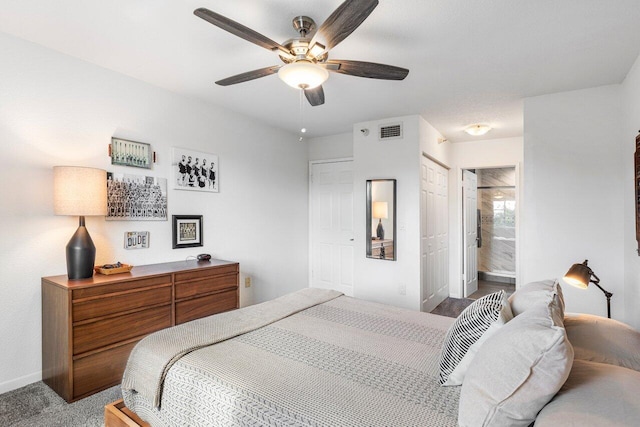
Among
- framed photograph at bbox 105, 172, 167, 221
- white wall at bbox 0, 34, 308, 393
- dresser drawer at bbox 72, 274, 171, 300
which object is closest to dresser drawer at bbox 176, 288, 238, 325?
dresser drawer at bbox 72, 274, 171, 300

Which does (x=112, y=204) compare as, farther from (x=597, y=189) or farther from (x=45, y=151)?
(x=597, y=189)

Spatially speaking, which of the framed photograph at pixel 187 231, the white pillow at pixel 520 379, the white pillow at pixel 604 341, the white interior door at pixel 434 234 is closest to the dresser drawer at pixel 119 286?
the framed photograph at pixel 187 231

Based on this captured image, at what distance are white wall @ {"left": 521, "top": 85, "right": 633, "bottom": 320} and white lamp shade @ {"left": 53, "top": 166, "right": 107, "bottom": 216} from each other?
3.86 metres

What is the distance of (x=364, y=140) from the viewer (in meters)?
4.25

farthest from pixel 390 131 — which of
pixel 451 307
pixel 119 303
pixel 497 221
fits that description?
pixel 497 221

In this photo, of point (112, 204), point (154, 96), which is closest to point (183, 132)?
point (154, 96)

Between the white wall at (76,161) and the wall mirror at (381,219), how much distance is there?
4.88 feet

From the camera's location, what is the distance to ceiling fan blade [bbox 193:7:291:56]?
5.04ft

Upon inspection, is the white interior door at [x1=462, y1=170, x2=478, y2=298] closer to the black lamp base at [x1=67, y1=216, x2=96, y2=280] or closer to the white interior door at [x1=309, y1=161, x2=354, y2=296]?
the white interior door at [x1=309, y1=161, x2=354, y2=296]

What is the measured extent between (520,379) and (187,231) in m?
3.11

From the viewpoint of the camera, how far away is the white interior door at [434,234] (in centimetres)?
406

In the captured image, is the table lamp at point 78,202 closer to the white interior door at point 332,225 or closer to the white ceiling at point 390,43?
the white ceiling at point 390,43

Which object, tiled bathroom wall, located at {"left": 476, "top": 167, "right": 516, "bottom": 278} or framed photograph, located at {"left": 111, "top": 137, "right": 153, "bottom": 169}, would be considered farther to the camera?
tiled bathroom wall, located at {"left": 476, "top": 167, "right": 516, "bottom": 278}

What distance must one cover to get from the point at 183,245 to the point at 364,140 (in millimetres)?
2538
